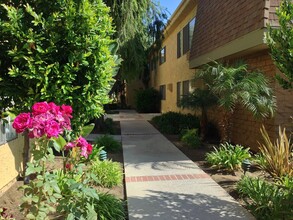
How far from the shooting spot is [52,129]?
313 centimetres

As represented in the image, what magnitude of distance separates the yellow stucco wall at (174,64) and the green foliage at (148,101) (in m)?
1.05

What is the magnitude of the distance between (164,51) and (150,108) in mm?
4802

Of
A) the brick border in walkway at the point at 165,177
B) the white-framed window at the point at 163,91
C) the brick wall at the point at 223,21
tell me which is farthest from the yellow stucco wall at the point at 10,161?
the white-framed window at the point at 163,91

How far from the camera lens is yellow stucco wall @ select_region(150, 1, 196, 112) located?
16453mm

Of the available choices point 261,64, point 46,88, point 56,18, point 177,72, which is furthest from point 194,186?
point 177,72

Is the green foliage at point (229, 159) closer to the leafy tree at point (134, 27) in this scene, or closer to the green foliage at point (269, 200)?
the green foliage at point (269, 200)

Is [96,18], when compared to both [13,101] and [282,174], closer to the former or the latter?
[13,101]

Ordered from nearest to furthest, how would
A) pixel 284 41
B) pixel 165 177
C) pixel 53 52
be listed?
pixel 284 41 < pixel 53 52 < pixel 165 177

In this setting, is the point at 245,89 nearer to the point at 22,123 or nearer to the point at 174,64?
the point at 22,123

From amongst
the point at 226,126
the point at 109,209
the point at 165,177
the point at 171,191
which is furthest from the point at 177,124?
the point at 109,209

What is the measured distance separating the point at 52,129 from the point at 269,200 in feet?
10.7

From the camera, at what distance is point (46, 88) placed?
165 inches

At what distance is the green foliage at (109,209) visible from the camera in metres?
4.45

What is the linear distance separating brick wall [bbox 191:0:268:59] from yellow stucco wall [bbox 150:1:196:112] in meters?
2.32
